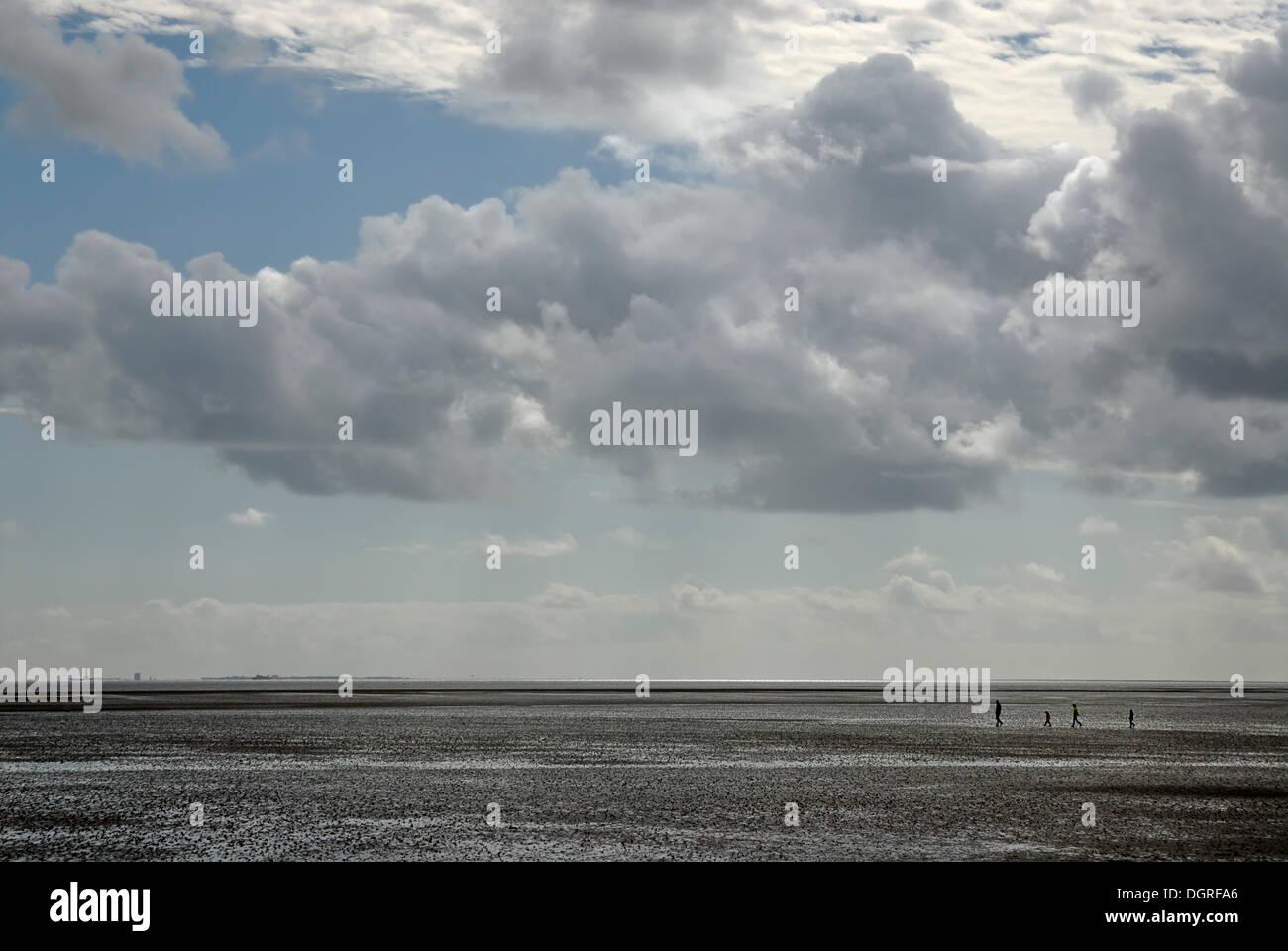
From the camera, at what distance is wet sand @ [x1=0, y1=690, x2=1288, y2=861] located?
1665 inches

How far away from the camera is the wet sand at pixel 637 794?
139 ft

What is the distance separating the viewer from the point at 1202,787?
61219 mm

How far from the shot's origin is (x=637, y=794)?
56.8m
